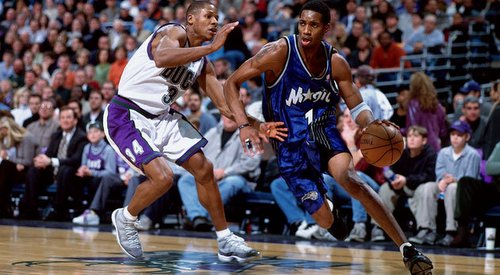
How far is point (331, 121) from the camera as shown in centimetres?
614

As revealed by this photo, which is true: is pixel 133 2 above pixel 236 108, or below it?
above

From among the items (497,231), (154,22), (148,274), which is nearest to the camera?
(148,274)

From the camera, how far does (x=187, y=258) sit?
669 centimetres

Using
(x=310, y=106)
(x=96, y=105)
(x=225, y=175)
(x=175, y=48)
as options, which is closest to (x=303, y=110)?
(x=310, y=106)

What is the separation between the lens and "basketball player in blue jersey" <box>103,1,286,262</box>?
20.5 feet

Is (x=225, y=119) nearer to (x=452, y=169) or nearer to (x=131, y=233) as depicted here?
(x=452, y=169)

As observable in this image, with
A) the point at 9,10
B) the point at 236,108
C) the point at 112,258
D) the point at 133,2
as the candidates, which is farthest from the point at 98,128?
the point at 9,10

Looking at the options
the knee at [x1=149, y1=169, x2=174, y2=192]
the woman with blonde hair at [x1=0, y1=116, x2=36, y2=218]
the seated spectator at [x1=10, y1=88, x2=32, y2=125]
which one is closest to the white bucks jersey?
the knee at [x1=149, y1=169, x2=174, y2=192]

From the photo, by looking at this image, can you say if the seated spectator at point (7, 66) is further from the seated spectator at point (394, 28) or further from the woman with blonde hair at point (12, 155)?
the seated spectator at point (394, 28)

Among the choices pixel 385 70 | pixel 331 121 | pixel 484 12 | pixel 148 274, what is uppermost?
pixel 484 12

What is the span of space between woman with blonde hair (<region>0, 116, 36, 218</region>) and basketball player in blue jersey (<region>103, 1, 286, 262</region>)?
5.46 meters

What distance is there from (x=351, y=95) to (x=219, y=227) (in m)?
1.34

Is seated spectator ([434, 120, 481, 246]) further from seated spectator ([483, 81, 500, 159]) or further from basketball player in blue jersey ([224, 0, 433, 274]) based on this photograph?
basketball player in blue jersey ([224, 0, 433, 274])

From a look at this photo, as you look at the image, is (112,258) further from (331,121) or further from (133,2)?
(133,2)
